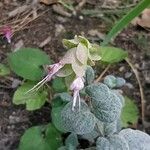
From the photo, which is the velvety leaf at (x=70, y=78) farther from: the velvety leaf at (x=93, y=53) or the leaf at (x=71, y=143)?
the leaf at (x=71, y=143)

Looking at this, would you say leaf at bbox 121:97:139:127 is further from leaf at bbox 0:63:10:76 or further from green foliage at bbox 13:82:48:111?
leaf at bbox 0:63:10:76

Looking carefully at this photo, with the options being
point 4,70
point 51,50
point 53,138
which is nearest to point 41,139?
point 53,138

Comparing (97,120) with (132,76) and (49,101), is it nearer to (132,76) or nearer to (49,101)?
(49,101)

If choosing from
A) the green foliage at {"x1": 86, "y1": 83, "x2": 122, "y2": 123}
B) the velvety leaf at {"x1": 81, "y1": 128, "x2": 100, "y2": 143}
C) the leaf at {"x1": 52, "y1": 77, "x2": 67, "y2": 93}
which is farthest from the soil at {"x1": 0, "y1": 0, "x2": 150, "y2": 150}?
the green foliage at {"x1": 86, "y1": 83, "x2": 122, "y2": 123}

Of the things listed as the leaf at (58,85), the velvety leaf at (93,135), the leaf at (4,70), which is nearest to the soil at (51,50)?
the leaf at (4,70)

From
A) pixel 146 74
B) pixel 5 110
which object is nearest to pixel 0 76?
pixel 5 110
